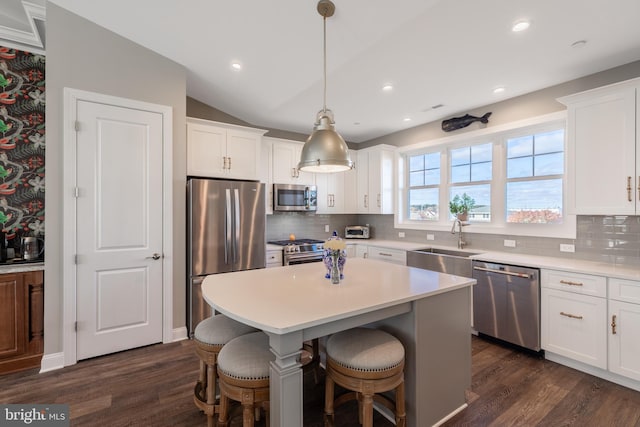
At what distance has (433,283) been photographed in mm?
1957

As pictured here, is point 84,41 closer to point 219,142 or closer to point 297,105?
point 219,142

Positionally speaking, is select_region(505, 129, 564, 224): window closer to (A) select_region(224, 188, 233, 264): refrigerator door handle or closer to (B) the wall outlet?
(B) the wall outlet

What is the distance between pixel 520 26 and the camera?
212 cm

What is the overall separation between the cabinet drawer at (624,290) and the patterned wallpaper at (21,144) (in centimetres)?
521

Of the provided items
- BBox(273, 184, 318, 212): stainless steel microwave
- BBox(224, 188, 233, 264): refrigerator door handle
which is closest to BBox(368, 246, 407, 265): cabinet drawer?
BBox(273, 184, 318, 212): stainless steel microwave

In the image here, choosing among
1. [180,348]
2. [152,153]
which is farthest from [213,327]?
[152,153]

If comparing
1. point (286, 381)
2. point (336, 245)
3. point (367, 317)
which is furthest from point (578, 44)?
point (286, 381)

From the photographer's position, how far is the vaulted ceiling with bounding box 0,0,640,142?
206 centimetres

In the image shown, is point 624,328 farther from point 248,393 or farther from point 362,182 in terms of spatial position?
point 362,182

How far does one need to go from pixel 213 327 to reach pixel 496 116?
3854 millimetres

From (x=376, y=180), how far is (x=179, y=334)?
3.49 metres

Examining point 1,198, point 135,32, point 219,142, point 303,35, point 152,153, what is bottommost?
point 1,198

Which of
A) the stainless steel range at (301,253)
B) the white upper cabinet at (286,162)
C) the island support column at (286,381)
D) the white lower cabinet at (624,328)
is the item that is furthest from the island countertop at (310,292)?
the white upper cabinet at (286,162)

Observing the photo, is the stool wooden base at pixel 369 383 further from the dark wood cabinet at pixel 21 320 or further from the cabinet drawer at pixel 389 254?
the dark wood cabinet at pixel 21 320
